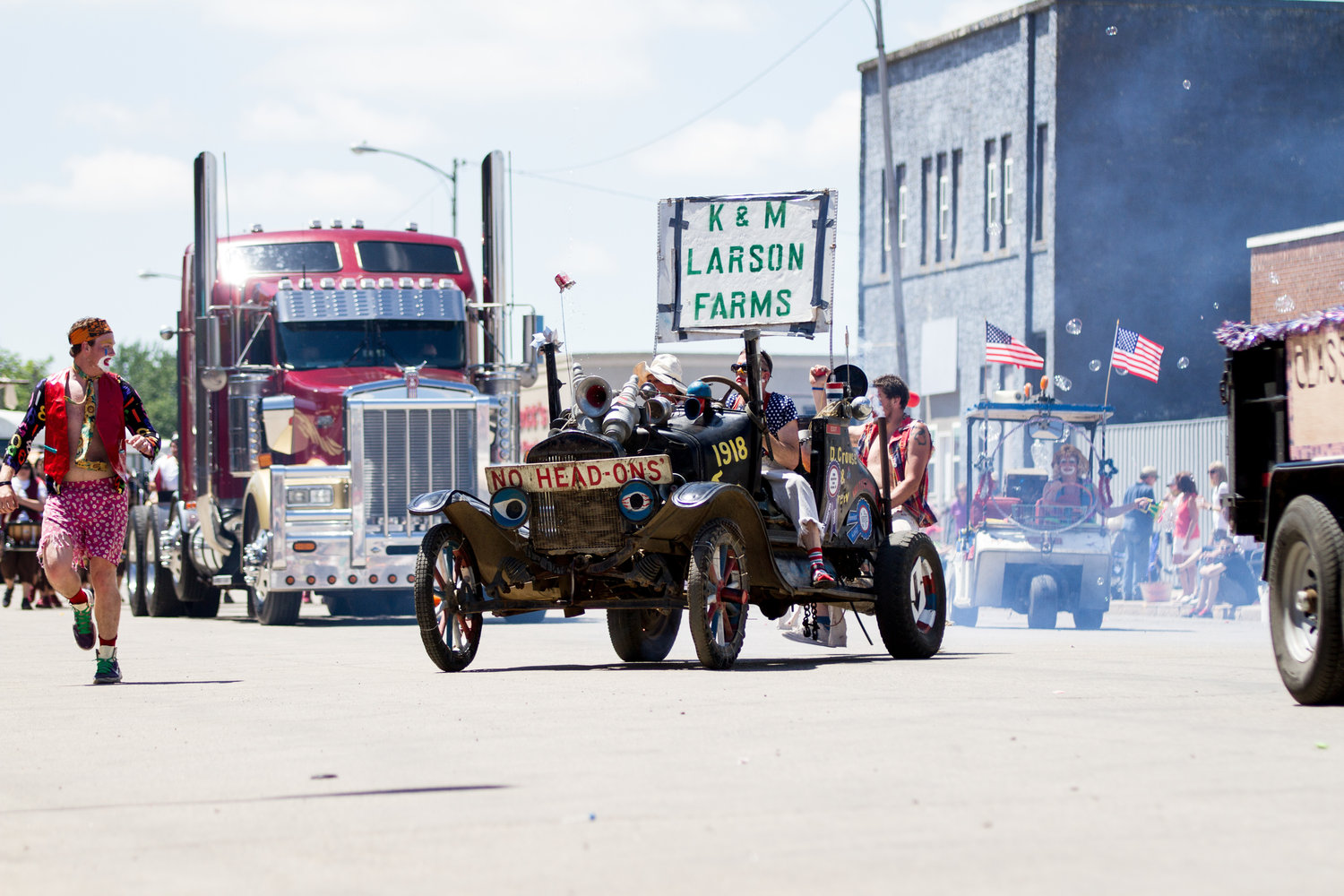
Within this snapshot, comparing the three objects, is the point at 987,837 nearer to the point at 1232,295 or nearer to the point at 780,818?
the point at 780,818

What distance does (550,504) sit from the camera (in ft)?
40.4

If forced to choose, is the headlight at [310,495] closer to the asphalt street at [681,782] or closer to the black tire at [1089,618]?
the black tire at [1089,618]

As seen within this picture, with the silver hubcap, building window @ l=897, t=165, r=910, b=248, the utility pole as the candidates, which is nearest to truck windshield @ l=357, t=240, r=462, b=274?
the silver hubcap

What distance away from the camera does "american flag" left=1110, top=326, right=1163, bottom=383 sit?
28047mm

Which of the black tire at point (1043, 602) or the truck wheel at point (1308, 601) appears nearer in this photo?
the truck wheel at point (1308, 601)

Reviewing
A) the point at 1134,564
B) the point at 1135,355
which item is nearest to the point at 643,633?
the point at 1134,564

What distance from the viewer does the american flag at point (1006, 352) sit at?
94.5ft

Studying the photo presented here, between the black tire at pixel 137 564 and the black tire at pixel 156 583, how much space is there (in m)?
0.07

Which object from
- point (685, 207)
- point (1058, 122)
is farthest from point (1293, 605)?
point (1058, 122)

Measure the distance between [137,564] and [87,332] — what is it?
12.5m

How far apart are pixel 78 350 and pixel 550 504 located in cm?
274

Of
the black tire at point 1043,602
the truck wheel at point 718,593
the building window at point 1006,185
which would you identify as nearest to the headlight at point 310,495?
the black tire at point 1043,602

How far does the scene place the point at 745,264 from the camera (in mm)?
14562

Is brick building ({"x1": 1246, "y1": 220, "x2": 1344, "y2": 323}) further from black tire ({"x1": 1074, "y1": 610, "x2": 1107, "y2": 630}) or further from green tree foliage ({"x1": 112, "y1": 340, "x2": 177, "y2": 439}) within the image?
green tree foliage ({"x1": 112, "y1": 340, "x2": 177, "y2": 439})
